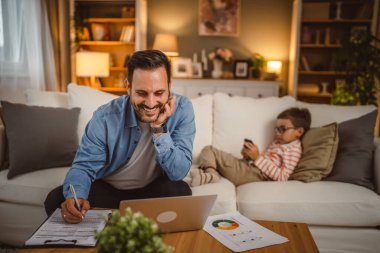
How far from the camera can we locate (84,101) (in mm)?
2199

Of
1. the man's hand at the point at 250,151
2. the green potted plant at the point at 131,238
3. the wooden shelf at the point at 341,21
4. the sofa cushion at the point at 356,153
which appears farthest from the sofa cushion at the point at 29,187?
the wooden shelf at the point at 341,21

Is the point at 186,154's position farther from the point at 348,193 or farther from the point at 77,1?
the point at 77,1

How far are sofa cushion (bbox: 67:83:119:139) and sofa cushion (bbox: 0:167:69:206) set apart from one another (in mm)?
385

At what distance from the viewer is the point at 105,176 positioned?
5.23 ft

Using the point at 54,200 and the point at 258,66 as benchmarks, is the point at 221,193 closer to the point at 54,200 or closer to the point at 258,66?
the point at 54,200

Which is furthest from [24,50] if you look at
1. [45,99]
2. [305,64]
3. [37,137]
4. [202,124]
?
[305,64]

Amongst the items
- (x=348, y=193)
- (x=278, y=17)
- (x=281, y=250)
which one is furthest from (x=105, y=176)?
(x=278, y=17)

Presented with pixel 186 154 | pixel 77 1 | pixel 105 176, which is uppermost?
pixel 77 1

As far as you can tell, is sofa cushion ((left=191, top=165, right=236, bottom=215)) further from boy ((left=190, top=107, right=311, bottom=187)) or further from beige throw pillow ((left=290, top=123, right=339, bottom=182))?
beige throw pillow ((left=290, top=123, right=339, bottom=182))

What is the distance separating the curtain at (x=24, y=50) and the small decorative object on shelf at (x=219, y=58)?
6.94 feet

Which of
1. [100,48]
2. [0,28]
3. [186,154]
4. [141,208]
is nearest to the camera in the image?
[141,208]

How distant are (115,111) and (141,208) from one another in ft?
2.17

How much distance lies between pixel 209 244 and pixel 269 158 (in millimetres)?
1084

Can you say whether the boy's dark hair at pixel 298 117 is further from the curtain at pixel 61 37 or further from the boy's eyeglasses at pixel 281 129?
the curtain at pixel 61 37
